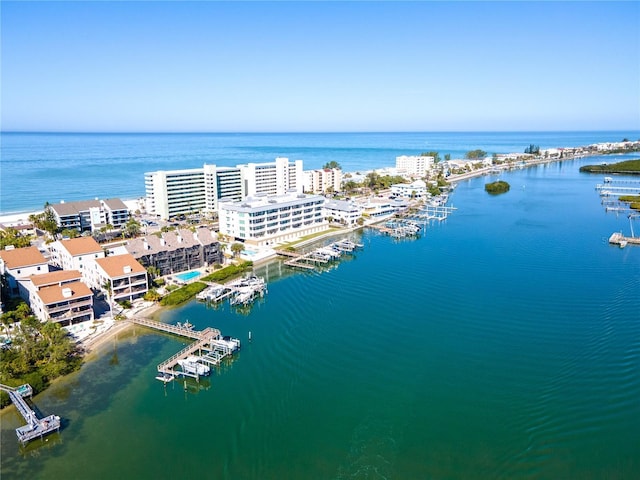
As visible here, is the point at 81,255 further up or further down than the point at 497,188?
further down

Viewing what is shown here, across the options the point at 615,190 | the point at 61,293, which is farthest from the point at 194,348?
the point at 615,190

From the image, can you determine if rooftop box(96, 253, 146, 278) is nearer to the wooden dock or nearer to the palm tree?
the palm tree

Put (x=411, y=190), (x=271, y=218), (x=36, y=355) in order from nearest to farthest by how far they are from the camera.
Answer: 1. (x=36, y=355)
2. (x=271, y=218)
3. (x=411, y=190)

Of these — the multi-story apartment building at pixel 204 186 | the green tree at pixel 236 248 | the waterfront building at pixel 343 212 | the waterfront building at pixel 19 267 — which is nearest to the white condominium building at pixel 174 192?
the multi-story apartment building at pixel 204 186

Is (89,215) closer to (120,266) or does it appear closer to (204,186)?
(204,186)

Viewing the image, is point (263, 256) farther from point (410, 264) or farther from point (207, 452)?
point (207, 452)

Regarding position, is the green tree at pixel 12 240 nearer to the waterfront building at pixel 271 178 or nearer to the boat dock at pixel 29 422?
the boat dock at pixel 29 422


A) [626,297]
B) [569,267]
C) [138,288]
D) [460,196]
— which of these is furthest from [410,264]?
[460,196]
